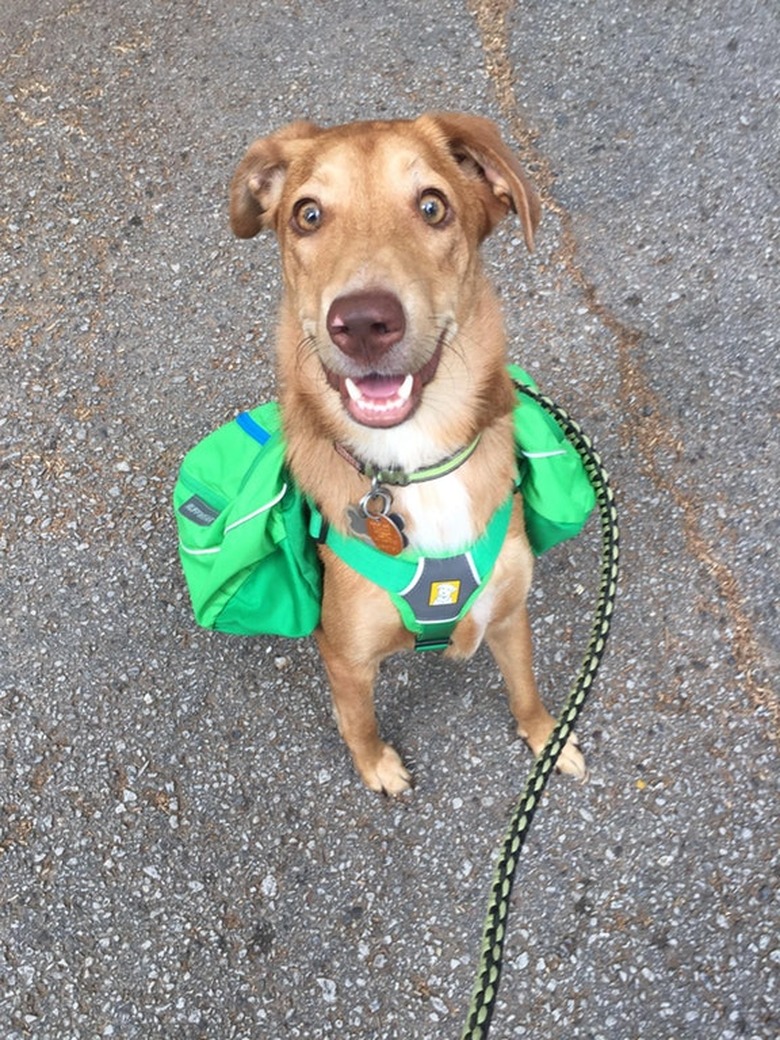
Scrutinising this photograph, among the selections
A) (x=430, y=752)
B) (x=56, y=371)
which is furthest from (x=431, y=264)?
(x=56, y=371)

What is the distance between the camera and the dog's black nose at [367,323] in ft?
6.63

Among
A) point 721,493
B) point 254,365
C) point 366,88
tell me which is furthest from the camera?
point 366,88

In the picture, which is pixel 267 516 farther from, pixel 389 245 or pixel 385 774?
pixel 385 774

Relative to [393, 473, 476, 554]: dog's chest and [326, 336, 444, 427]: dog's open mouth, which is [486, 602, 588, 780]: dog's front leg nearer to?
[393, 473, 476, 554]: dog's chest

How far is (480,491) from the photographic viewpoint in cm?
252

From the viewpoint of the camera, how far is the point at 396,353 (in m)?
2.11

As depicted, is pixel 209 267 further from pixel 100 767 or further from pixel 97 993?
pixel 97 993

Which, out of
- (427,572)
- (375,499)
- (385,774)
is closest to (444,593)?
(427,572)

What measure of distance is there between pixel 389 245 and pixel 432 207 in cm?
23

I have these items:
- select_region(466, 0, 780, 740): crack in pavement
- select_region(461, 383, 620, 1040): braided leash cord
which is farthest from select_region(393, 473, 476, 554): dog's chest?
select_region(466, 0, 780, 740): crack in pavement

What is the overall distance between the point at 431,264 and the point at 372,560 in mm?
755

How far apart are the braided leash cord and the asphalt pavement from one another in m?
0.67

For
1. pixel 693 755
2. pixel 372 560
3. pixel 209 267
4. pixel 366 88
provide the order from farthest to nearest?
pixel 366 88
pixel 209 267
pixel 693 755
pixel 372 560

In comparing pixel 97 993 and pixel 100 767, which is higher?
pixel 100 767
